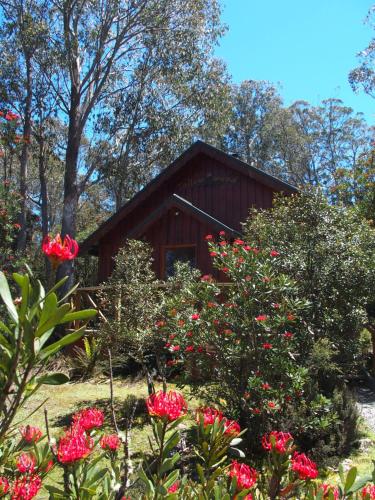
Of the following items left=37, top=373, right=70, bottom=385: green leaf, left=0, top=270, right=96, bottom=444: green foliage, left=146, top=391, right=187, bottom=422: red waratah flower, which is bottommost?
left=146, top=391, right=187, bottom=422: red waratah flower

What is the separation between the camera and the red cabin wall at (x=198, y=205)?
14.0m

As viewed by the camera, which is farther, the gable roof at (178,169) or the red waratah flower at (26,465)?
the gable roof at (178,169)

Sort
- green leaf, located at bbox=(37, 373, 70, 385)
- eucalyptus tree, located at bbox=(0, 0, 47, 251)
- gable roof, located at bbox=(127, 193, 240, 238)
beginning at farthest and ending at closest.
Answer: eucalyptus tree, located at bbox=(0, 0, 47, 251) → gable roof, located at bbox=(127, 193, 240, 238) → green leaf, located at bbox=(37, 373, 70, 385)

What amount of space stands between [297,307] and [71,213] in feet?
50.0

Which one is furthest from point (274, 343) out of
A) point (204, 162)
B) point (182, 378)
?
point (204, 162)

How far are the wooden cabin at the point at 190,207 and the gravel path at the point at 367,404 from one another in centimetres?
504

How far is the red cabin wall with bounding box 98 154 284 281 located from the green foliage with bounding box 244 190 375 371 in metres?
6.16

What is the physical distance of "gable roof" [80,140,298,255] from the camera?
13.9 meters

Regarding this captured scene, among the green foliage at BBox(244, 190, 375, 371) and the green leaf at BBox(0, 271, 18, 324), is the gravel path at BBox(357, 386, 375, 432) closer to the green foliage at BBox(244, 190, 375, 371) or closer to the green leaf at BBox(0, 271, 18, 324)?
the green foliage at BBox(244, 190, 375, 371)

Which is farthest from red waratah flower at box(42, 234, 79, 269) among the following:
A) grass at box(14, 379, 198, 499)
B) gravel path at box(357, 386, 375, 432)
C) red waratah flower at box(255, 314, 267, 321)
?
gravel path at box(357, 386, 375, 432)

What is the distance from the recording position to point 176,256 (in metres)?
14.2

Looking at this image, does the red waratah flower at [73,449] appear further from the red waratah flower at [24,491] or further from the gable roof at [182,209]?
the gable roof at [182,209]

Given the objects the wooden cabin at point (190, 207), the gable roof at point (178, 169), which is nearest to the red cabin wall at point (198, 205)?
the wooden cabin at point (190, 207)

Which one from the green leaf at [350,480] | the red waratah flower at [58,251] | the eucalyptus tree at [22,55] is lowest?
the green leaf at [350,480]
